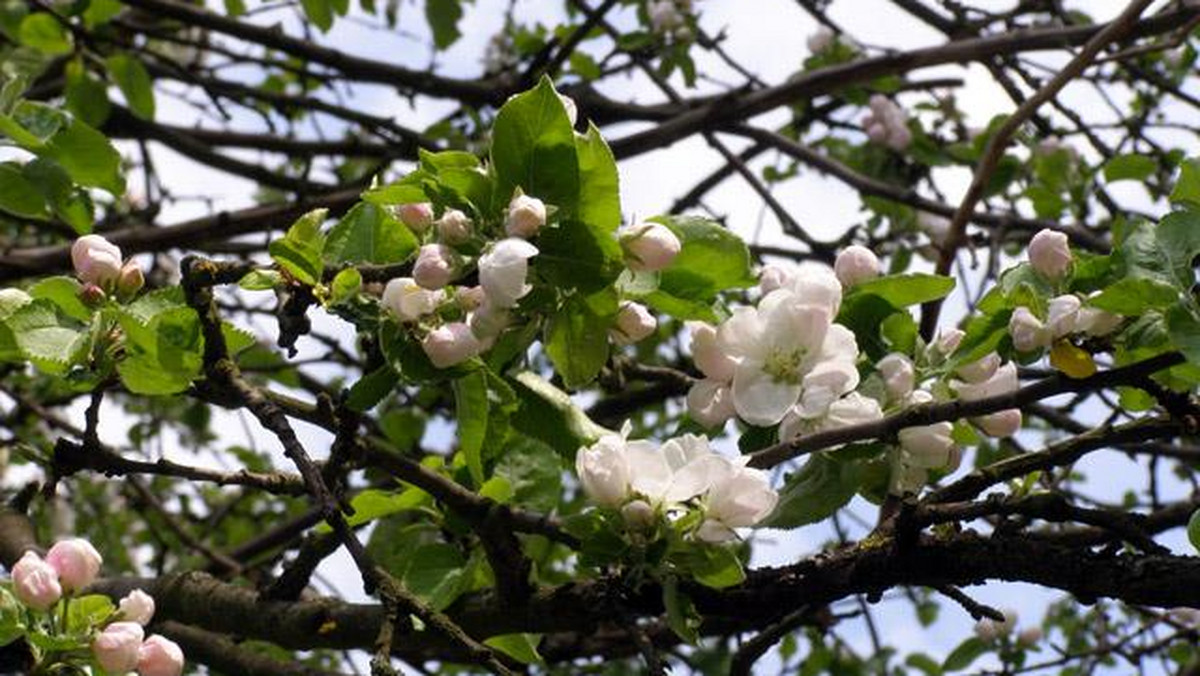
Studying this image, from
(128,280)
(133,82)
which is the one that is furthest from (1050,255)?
(133,82)

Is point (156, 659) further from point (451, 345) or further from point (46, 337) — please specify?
point (451, 345)

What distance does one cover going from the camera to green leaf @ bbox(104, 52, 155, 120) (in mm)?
3670

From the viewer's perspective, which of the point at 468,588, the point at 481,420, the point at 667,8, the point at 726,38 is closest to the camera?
the point at 481,420

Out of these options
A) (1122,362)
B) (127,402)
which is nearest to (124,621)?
(1122,362)

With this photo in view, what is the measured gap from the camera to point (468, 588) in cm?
191

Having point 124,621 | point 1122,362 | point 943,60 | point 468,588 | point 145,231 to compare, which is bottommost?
point 124,621

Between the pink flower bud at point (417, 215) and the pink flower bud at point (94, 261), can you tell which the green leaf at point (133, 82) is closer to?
the pink flower bud at point (94, 261)

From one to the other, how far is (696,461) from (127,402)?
15.2 ft

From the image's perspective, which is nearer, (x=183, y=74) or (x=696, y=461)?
(x=696, y=461)

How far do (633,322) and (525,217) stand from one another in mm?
243

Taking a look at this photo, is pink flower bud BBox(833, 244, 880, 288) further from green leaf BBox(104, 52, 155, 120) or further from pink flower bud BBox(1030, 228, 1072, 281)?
green leaf BBox(104, 52, 155, 120)

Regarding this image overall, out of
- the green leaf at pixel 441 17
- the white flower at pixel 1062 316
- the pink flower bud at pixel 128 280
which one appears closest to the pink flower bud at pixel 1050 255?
the white flower at pixel 1062 316

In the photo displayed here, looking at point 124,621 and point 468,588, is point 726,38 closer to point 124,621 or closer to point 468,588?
point 468,588

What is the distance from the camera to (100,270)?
158 centimetres
